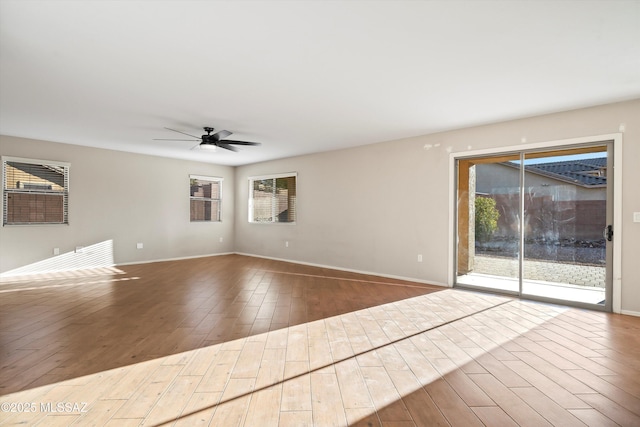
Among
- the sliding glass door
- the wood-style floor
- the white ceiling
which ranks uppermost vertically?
the white ceiling

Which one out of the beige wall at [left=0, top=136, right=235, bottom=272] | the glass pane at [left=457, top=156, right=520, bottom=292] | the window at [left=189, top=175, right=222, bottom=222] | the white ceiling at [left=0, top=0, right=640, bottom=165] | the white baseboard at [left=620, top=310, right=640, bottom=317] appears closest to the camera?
the white ceiling at [left=0, top=0, right=640, bottom=165]

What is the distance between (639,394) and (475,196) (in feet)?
10.4

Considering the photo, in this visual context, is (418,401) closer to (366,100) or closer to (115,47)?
(366,100)

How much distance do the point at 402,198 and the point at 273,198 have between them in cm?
357

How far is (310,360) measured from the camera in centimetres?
248

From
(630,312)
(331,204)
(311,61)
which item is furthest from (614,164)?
(331,204)

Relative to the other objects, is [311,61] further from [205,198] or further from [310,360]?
[205,198]

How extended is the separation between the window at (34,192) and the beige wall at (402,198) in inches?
165

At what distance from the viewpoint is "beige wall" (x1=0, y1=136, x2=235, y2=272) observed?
5723mm

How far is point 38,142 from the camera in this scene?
5816mm

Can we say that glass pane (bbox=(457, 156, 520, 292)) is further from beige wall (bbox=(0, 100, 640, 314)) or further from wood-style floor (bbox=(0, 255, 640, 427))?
wood-style floor (bbox=(0, 255, 640, 427))

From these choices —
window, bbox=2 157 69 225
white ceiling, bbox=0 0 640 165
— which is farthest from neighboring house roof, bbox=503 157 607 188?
window, bbox=2 157 69 225

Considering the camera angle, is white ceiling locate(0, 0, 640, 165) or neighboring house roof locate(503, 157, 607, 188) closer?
white ceiling locate(0, 0, 640, 165)

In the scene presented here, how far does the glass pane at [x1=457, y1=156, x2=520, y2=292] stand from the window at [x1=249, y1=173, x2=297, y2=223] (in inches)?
149
